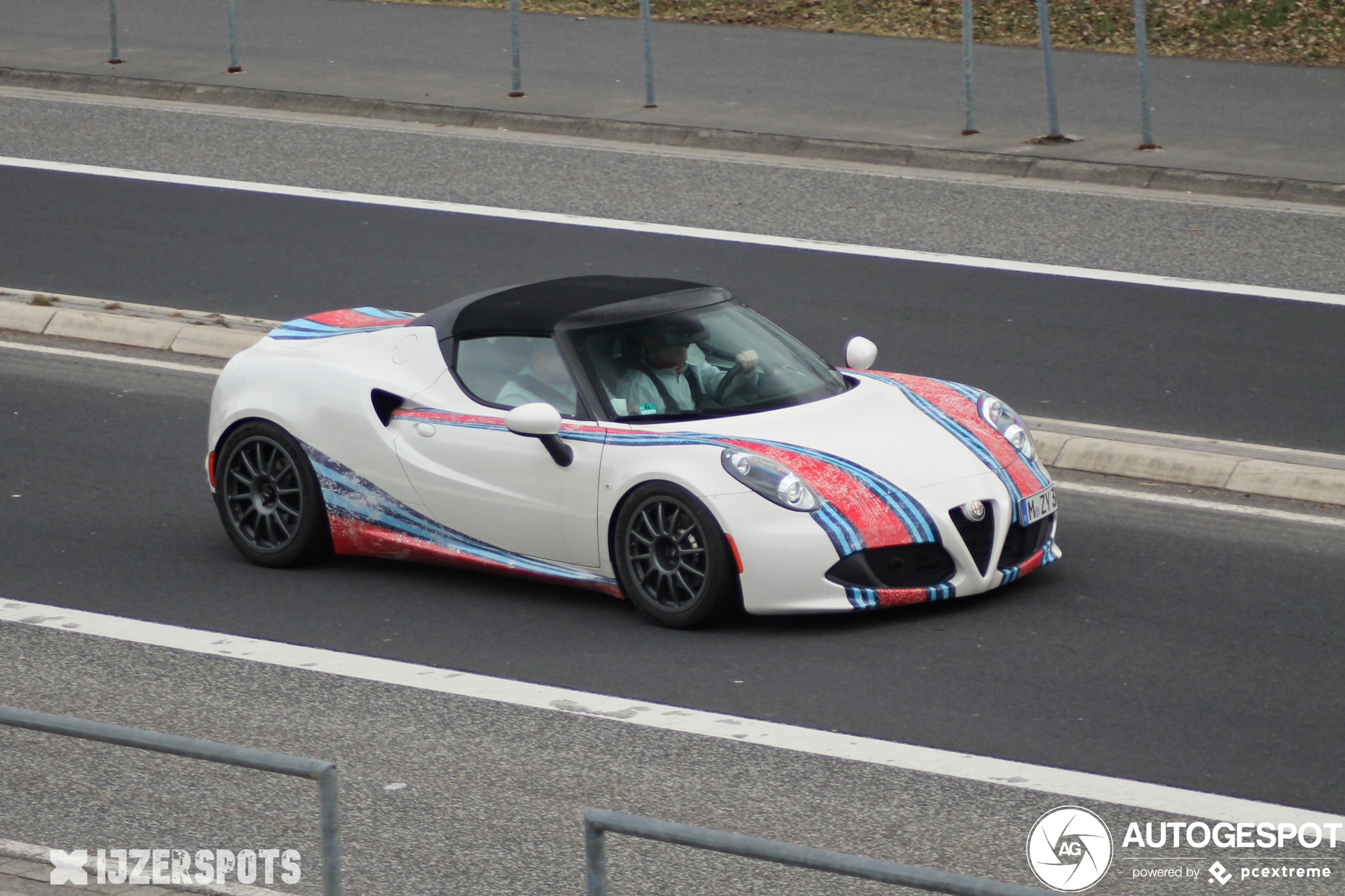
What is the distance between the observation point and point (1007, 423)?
8906 millimetres

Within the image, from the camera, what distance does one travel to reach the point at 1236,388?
11703mm

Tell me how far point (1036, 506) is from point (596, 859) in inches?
185

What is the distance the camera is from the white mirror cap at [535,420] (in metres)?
8.31

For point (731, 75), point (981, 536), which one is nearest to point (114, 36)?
point (731, 75)

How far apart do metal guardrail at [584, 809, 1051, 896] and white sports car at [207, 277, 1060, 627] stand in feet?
13.4

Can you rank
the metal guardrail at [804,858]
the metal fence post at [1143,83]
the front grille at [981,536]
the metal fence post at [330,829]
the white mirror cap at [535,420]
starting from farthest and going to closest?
Result: the metal fence post at [1143,83] < the white mirror cap at [535,420] < the front grille at [981,536] < the metal fence post at [330,829] < the metal guardrail at [804,858]

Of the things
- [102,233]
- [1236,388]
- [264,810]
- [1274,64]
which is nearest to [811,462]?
[264,810]

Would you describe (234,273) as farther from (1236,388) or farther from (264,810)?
(264,810)

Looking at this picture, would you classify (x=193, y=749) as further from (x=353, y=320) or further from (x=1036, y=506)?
(x=353, y=320)

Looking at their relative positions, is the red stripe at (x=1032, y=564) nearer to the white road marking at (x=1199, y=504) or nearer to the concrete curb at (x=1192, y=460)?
the white road marking at (x=1199, y=504)

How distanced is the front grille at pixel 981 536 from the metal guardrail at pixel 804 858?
434cm

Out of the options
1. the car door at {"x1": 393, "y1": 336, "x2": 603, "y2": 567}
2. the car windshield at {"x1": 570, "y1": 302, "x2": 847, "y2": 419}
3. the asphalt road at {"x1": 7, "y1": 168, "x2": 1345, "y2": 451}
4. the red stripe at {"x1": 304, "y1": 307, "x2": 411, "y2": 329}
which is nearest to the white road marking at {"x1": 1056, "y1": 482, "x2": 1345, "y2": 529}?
the asphalt road at {"x1": 7, "y1": 168, "x2": 1345, "y2": 451}

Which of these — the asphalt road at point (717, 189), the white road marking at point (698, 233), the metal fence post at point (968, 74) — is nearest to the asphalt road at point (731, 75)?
the metal fence post at point (968, 74)

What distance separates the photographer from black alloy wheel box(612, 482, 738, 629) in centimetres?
802
